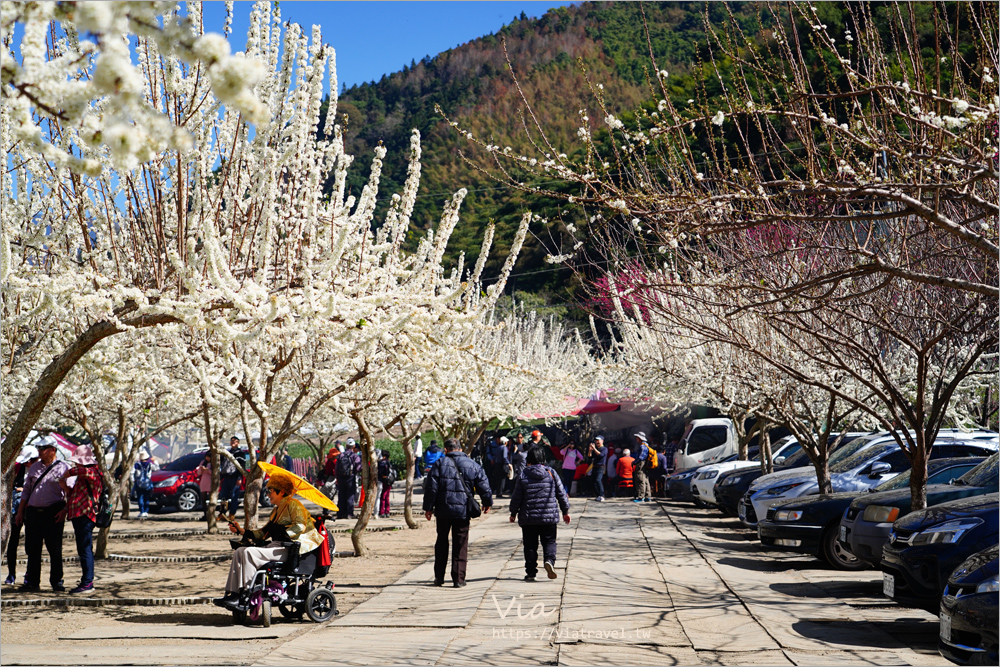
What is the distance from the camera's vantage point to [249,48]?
22.4ft

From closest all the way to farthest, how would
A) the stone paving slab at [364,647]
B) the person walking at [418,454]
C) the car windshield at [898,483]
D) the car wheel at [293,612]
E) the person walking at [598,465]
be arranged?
the stone paving slab at [364,647] → the car wheel at [293,612] → the car windshield at [898,483] → the person walking at [598,465] → the person walking at [418,454]

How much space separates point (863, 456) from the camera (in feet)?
50.3

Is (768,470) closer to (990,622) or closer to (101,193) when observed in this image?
(990,622)

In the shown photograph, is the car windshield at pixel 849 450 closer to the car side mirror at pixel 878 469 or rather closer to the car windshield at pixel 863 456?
the car windshield at pixel 863 456

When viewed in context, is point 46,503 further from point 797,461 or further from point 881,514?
point 797,461

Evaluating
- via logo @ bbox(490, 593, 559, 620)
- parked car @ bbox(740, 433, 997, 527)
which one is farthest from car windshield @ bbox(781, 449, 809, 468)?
via logo @ bbox(490, 593, 559, 620)

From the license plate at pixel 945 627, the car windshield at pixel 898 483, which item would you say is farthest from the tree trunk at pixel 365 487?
the license plate at pixel 945 627

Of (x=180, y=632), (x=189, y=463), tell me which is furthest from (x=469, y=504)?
(x=189, y=463)

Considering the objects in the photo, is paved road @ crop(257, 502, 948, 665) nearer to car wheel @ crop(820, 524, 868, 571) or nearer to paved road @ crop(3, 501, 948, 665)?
paved road @ crop(3, 501, 948, 665)

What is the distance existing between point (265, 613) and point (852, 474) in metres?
10.2

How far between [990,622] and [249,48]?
20.6ft

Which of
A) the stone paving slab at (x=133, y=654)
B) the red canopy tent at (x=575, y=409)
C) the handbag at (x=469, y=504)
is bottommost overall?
the stone paving slab at (x=133, y=654)

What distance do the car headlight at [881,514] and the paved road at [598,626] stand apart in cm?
74

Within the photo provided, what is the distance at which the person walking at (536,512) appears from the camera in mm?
10367
